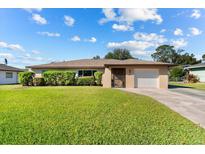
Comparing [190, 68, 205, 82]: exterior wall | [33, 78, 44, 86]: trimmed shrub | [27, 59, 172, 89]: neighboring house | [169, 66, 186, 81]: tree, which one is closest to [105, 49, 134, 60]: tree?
[169, 66, 186, 81]: tree

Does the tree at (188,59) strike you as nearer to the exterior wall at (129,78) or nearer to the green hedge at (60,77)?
the exterior wall at (129,78)

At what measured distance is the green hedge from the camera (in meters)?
20.0

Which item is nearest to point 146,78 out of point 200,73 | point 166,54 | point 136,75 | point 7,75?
point 136,75

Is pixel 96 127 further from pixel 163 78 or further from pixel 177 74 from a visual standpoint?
pixel 177 74

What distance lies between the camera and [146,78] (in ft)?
60.4

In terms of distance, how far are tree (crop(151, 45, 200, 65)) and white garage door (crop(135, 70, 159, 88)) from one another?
4696 centimetres

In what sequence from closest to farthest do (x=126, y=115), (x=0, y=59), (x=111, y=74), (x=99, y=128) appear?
(x=99, y=128) < (x=126, y=115) < (x=111, y=74) < (x=0, y=59)

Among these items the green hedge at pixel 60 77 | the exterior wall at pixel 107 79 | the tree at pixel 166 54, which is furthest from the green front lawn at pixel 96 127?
the tree at pixel 166 54

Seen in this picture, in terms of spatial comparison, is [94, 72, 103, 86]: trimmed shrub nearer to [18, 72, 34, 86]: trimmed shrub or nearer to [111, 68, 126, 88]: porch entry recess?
[111, 68, 126, 88]: porch entry recess
